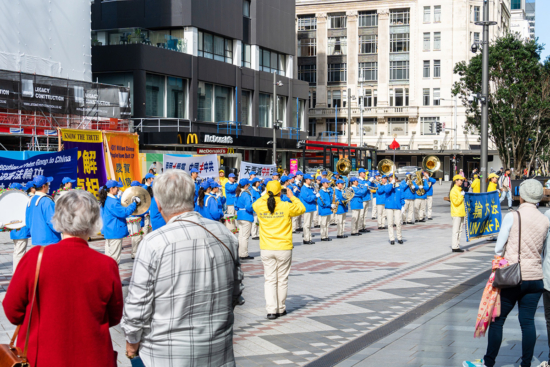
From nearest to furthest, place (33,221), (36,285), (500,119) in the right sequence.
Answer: (36,285) → (33,221) → (500,119)

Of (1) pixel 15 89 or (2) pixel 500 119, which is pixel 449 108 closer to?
(2) pixel 500 119

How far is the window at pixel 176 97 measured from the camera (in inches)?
1406

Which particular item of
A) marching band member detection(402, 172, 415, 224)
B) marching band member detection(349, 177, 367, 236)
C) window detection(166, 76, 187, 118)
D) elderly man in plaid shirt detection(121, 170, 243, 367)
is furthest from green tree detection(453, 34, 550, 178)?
elderly man in plaid shirt detection(121, 170, 243, 367)

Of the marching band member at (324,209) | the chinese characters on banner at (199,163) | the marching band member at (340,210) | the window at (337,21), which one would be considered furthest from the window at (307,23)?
the marching band member at (324,209)

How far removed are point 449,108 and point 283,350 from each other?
6873 centimetres

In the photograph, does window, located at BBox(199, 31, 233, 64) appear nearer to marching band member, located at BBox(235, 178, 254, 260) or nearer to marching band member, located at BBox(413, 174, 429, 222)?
marching band member, located at BBox(413, 174, 429, 222)

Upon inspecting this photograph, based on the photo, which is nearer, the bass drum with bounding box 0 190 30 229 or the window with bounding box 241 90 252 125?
the bass drum with bounding box 0 190 30 229

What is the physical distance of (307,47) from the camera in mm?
77750

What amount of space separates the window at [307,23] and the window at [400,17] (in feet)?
31.2

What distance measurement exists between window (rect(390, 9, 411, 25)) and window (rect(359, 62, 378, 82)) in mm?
5456

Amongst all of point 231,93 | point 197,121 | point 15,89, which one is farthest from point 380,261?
point 231,93

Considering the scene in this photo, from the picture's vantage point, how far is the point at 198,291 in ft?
11.2

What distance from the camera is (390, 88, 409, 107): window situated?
245ft

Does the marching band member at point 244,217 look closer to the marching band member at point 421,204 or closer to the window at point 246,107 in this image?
A: the marching band member at point 421,204
